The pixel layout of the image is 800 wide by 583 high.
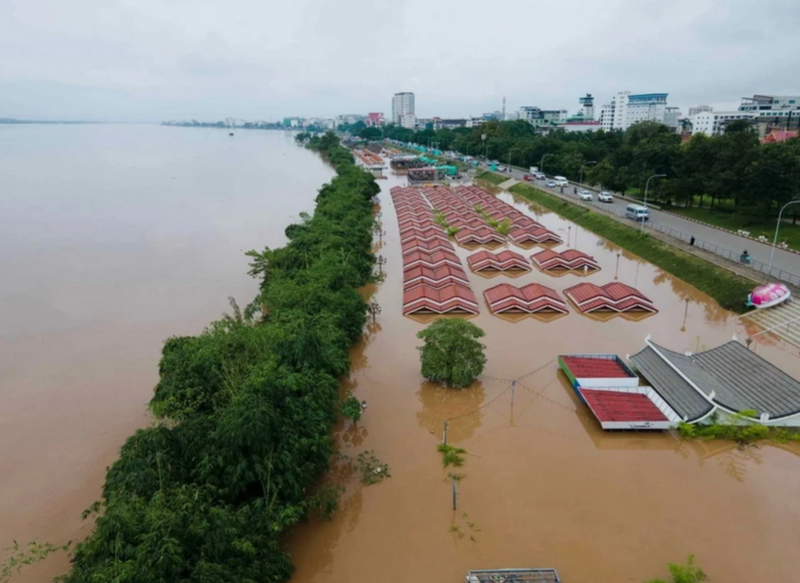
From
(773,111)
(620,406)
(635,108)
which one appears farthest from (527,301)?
(635,108)

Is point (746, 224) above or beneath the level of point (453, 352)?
above

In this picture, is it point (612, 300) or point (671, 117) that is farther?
point (671, 117)

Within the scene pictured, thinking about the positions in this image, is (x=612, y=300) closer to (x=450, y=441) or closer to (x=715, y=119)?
(x=450, y=441)

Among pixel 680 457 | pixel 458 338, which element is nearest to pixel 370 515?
pixel 458 338

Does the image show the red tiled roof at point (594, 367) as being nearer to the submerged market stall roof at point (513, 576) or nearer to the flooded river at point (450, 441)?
the flooded river at point (450, 441)

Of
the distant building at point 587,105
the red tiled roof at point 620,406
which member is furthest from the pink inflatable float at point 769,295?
the distant building at point 587,105
